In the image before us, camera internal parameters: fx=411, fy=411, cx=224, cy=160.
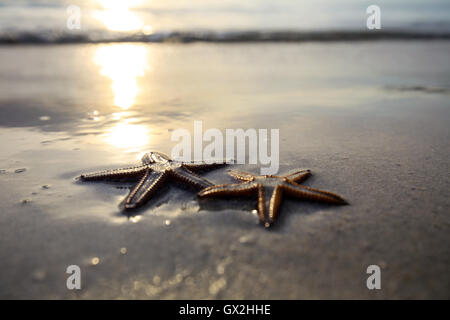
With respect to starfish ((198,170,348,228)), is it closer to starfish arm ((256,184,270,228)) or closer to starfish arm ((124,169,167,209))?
starfish arm ((256,184,270,228))

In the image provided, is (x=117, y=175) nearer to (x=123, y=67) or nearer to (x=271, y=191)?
(x=271, y=191)

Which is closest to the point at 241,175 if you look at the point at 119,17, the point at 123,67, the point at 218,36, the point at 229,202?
the point at 229,202

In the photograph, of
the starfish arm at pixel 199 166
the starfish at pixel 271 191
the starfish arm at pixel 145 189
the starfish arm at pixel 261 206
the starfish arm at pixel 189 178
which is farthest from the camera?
the starfish arm at pixel 199 166

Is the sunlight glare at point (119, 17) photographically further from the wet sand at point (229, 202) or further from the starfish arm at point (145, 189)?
the starfish arm at point (145, 189)

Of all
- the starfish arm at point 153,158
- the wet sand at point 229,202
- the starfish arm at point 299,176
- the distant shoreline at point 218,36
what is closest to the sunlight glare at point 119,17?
the distant shoreline at point 218,36

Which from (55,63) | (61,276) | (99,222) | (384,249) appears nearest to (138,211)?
(99,222)

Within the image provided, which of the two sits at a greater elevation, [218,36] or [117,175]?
[218,36]

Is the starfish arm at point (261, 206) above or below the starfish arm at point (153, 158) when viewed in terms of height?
below
